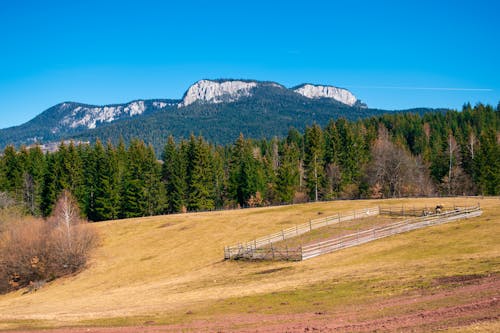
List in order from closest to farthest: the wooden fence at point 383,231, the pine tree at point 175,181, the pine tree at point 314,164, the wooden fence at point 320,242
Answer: the wooden fence at point 383,231
the wooden fence at point 320,242
the pine tree at point 175,181
the pine tree at point 314,164

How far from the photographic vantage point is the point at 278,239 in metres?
58.5

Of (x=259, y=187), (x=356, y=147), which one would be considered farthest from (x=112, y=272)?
(x=356, y=147)

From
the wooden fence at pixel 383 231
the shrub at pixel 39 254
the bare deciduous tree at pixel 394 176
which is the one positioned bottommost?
the shrub at pixel 39 254

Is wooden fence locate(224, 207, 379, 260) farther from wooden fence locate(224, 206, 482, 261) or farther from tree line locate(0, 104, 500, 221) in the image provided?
tree line locate(0, 104, 500, 221)

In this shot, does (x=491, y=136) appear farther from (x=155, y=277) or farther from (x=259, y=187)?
(x=155, y=277)

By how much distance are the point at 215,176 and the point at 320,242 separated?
6335cm

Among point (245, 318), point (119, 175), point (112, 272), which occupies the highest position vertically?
point (119, 175)

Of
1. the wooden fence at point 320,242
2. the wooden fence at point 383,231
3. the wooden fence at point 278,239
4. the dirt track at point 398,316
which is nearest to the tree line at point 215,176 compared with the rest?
the wooden fence at point 278,239

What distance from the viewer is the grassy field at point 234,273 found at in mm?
30047

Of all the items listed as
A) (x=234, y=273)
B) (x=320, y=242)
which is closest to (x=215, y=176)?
(x=320, y=242)

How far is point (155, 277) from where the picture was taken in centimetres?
5269

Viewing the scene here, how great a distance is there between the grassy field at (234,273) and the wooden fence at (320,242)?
4.58 feet

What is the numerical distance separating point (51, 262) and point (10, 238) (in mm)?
7795

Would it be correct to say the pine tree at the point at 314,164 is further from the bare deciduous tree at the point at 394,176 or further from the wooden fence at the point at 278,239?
the wooden fence at the point at 278,239
